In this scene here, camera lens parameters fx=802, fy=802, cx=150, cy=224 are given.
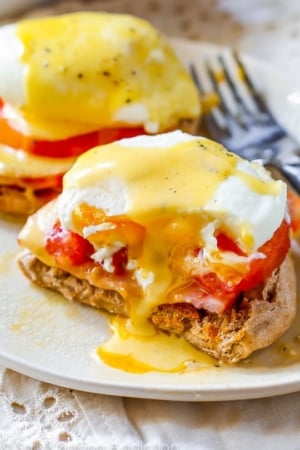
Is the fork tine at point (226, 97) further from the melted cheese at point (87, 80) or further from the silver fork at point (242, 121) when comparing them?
the melted cheese at point (87, 80)

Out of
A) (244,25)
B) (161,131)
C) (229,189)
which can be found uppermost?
(229,189)

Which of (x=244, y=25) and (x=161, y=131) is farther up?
(x=161, y=131)

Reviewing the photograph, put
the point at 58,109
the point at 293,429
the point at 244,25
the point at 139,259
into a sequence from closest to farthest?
the point at 293,429, the point at 139,259, the point at 58,109, the point at 244,25

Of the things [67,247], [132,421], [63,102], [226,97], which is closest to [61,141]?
[63,102]

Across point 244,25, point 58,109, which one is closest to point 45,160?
point 58,109

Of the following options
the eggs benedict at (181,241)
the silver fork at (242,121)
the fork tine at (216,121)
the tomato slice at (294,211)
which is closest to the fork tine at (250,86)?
the silver fork at (242,121)

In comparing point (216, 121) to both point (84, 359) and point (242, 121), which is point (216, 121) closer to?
point (242, 121)

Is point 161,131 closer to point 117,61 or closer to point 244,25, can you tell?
point 117,61
